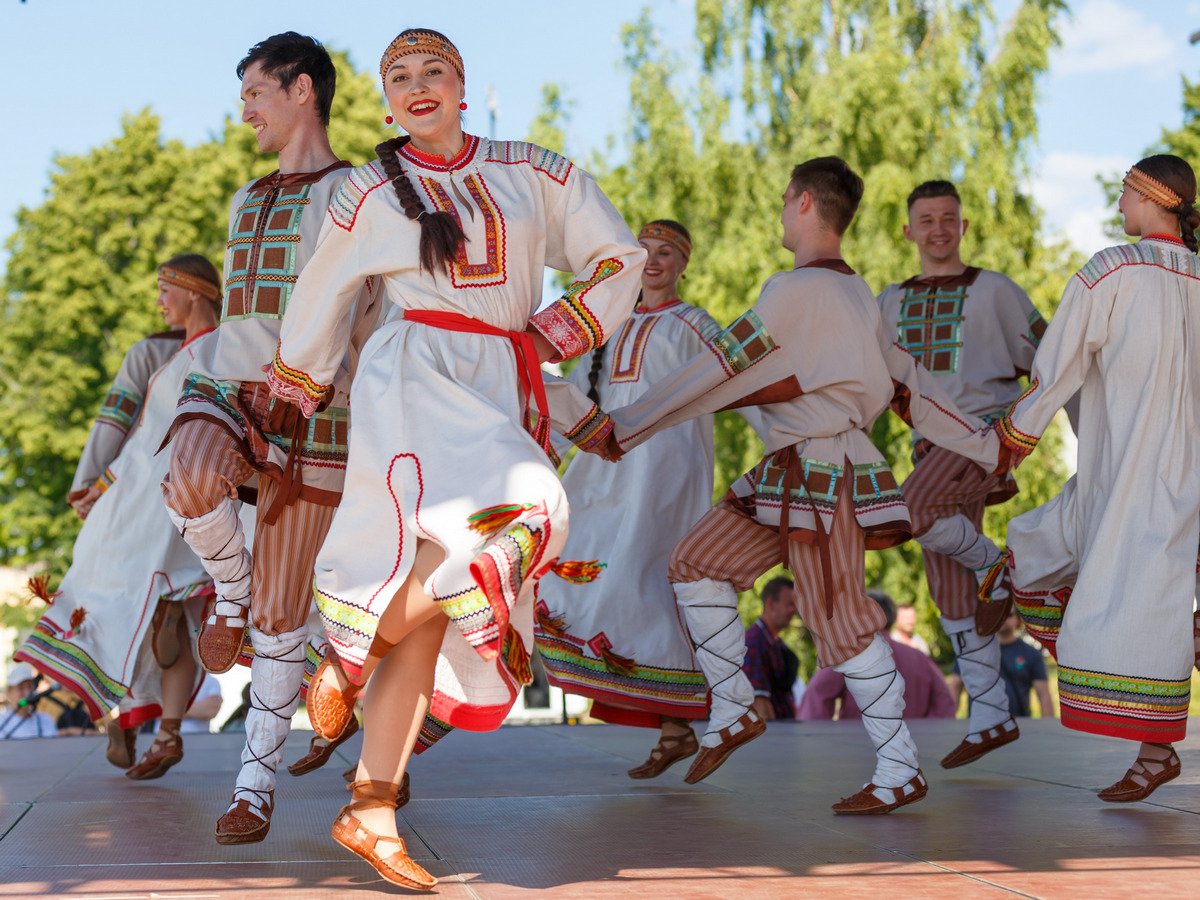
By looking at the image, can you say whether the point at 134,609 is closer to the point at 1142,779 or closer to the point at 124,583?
the point at 124,583

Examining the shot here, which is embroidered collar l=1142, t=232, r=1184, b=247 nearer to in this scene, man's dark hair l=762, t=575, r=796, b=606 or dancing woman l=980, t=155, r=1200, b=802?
dancing woman l=980, t=155, r=1200, b=802

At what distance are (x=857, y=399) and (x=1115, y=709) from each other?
1.17 m

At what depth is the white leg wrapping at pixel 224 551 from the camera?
11.9 feet

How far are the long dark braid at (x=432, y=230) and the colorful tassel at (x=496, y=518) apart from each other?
607mm

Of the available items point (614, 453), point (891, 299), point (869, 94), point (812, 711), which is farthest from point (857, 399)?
point (869, 94)

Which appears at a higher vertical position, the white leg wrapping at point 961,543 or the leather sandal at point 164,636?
the white leg wrapping at point 961,543

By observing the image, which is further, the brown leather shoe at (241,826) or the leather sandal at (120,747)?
the leather sandal at (120,747)

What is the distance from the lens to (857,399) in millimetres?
4230

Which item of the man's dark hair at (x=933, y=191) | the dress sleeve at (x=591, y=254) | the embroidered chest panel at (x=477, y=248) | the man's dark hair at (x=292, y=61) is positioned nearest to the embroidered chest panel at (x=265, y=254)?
the man's dark hair at (x=292, y=61)

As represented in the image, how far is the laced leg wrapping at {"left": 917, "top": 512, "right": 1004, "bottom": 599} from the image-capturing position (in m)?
5.10

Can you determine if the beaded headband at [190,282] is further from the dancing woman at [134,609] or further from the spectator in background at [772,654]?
the spectator in background at [772,654]

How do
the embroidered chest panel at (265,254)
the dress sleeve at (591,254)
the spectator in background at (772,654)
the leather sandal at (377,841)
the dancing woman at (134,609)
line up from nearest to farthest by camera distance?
the leather sandal at (377,841), the dress sleeve at (591,254), the embroidered chest panel at (265,254), the dancing woman at (134,609), the spectator in background at (772,654)

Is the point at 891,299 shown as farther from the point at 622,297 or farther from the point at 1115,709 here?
the point at 622,297

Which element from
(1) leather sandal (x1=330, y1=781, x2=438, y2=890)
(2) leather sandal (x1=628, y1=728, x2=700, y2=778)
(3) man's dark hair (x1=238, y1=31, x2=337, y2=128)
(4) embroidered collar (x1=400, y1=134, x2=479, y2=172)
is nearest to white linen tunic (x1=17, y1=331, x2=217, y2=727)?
(3) man's dark hair (x1=238, y1=31, x2=337, y2=128)
